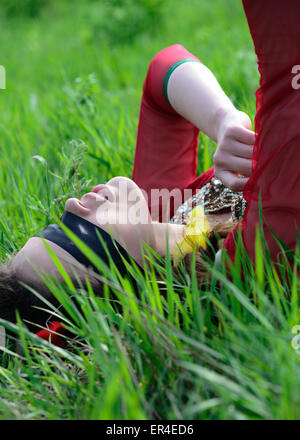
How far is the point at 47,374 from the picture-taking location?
1.19 meters

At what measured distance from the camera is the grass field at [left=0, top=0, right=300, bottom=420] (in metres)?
0.92

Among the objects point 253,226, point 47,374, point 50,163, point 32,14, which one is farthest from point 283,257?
point 32,14

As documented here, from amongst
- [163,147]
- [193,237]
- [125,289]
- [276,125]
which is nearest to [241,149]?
[276,125]

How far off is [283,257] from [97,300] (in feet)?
1.20

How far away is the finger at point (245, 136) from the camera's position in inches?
47.7

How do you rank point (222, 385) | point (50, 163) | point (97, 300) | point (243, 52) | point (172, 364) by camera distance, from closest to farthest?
point (222, 385)
point (172, 364)
point (97, 300)
point (50, 163)
point (243, 52)

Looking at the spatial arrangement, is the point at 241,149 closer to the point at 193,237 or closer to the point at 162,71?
the point at 193,237

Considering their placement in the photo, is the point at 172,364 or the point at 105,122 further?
the point at 105,122

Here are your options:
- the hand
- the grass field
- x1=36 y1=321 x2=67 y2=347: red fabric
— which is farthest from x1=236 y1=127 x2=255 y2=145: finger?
x1=36 y1=321 x2=67 y2=347: red fabric

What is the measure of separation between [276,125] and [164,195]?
0.60 meters

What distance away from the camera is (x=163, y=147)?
168 cm

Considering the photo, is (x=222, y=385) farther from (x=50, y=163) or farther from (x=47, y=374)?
(x=50, y=163)

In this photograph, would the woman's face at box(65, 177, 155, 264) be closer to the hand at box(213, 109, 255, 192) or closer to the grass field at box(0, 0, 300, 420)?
the grass field at box(0, 0, 300, 420)

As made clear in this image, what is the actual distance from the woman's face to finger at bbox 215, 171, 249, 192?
0.22 metres
